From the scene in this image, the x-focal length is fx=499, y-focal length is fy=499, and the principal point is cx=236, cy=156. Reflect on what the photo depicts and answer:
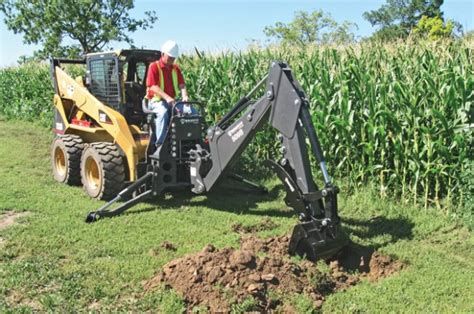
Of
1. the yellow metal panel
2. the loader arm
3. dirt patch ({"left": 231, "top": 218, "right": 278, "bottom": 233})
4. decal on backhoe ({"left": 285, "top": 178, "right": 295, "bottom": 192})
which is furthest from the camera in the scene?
the yellow metal panel

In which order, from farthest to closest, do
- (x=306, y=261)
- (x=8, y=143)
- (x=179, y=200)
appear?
(x=8, y=143)
(x=179, y=200)
(x=306, y=261)

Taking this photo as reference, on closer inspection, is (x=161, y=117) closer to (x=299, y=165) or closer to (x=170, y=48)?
(x=170, y=48)

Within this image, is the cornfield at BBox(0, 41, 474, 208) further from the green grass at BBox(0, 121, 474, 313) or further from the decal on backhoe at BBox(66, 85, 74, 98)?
the decal on backhoe at BBox(66, 85, 74, 98)

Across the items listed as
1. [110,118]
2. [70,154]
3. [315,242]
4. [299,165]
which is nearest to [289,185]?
[299,165]

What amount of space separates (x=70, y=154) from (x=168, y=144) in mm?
2372

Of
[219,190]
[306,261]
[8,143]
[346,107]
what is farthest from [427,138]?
[8,143]

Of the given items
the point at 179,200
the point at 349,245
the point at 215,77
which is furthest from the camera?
the point at 215,77

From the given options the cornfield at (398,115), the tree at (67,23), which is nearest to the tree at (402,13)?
the tree at (67,23)

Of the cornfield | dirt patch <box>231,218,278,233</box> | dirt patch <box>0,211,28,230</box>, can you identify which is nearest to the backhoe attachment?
dirt patch <box>231,218,278,233</box>

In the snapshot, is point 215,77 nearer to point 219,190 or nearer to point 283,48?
point 283,48

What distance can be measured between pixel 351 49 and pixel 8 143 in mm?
9330

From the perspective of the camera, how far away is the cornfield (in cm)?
627

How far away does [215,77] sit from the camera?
32.1ft

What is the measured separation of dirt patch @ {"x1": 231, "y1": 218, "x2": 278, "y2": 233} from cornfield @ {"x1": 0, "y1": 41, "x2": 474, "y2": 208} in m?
1.57
